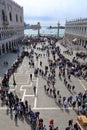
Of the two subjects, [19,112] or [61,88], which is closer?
[19,112]

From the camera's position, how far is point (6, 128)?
1555cm

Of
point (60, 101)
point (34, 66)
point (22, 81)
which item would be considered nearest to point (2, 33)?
point (34, 66)

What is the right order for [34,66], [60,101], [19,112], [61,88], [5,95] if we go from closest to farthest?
1. [19,112]
2. [60,101]
3. [5,95]
4. [61,88]
5. [34,66]

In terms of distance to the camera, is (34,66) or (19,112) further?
(34,66)

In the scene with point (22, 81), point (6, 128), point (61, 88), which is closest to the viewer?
point (6, 128)

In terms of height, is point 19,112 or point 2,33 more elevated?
point 2,33

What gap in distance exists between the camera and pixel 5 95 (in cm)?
2153

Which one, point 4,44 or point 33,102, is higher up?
point 4,44

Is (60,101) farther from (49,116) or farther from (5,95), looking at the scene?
(5,95)

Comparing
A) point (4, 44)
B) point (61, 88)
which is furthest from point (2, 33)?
point (61, 88)

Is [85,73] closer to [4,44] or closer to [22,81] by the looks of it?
[22,81]

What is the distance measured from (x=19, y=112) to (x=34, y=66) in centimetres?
1858

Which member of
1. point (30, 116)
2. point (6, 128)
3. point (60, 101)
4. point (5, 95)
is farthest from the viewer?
point (5, 95)

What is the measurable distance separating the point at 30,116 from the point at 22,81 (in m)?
11.3
